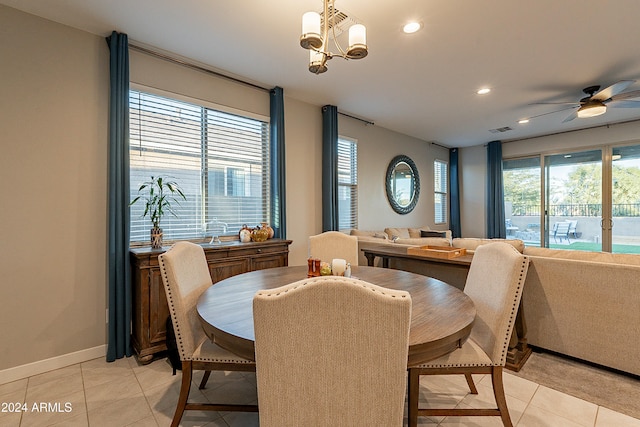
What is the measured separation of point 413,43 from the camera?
2.62m

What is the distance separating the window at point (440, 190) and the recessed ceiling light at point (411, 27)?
14.9ft

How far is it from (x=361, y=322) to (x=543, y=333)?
2500mm

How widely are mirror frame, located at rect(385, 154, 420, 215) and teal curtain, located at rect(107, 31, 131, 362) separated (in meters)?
4.08

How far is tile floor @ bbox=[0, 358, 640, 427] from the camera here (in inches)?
67.1

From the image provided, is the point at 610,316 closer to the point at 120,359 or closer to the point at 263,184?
the point at 263,184

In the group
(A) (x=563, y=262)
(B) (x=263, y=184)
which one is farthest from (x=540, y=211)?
(B) (x=263, y=184)

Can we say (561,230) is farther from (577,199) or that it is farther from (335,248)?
(335,248)

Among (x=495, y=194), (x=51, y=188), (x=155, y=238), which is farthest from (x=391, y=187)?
(x=51, y=188)

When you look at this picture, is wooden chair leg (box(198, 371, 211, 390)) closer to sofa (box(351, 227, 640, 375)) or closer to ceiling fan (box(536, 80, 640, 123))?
sofa (box(351, 227, 640, 375))

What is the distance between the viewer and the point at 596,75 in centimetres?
327

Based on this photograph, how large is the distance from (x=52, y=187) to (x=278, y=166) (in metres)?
2.06

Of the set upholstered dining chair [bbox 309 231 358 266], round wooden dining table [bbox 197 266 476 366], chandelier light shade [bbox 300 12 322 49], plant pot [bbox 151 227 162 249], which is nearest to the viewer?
round wooden dining table [bbox 197 266 476 366]

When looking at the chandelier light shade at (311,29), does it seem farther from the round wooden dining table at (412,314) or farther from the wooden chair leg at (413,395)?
the wooden chair leg at (413,395)

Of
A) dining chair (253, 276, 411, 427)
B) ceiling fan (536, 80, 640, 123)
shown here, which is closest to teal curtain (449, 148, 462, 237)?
ceiling fan (536, 80, 640, 123)
